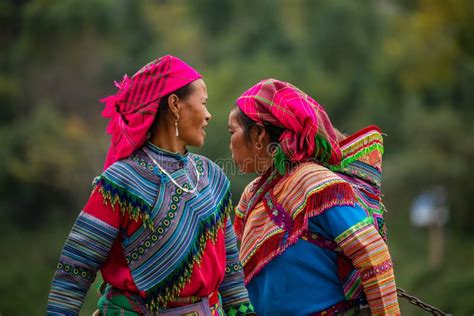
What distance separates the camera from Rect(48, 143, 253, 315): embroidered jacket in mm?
2566

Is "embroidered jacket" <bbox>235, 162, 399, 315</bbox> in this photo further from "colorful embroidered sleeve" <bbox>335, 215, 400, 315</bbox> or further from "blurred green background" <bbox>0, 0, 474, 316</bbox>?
"blurred green background" <bbox>0, 0, 474, 316</bbox>

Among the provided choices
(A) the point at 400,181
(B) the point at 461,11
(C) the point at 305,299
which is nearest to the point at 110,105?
(C) the point at 305,299

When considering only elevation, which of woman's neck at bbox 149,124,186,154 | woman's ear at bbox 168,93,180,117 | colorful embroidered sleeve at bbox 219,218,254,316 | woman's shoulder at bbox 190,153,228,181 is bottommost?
colorful embroidered sleeve at bbox 219,218,254,316

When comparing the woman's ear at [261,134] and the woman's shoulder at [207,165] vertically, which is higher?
the woman's ear at [261,134]

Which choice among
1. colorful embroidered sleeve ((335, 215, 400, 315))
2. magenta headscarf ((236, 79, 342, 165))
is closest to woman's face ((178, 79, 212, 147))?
magenta headscarf ((236, 79, 342, 165))

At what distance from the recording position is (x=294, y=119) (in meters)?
3.26

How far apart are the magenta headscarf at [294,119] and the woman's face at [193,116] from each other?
57 cm

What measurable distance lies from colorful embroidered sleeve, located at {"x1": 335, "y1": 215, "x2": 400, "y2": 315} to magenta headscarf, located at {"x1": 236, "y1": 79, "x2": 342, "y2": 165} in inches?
15.5

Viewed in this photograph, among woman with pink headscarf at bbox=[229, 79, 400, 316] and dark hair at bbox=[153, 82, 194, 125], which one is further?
woman with pink headscarf at bbox=[229, 79, 400, 316]

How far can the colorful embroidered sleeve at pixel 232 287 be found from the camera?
293 cm

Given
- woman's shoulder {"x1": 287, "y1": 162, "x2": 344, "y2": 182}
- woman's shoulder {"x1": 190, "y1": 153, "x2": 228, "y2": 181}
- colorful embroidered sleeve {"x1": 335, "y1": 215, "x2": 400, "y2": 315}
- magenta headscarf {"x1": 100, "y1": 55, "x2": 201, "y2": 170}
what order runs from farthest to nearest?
woman's shoulder {"x1": 287, "y1": 162, "x2": 344, "y2": 182}, colorful embroidered sleeve {"x1": 335, "y1": 215, "x2": 400, "y2": 315}, woman's shoulder {"x1": 190, "y1": 153, "x2": 228, "y2": 181}, magenta headscarf {"x1": 100, "y1": 55, "x2": 201, "y2": 170}

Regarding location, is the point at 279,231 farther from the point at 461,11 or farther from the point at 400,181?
the point at 461,11

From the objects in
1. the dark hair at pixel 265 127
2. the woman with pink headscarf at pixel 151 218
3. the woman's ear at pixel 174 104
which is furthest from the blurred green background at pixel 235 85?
the woman's ear at pixel 174 104

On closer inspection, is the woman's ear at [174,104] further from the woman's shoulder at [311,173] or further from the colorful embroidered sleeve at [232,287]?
the woman's shoulder at [311,173]
